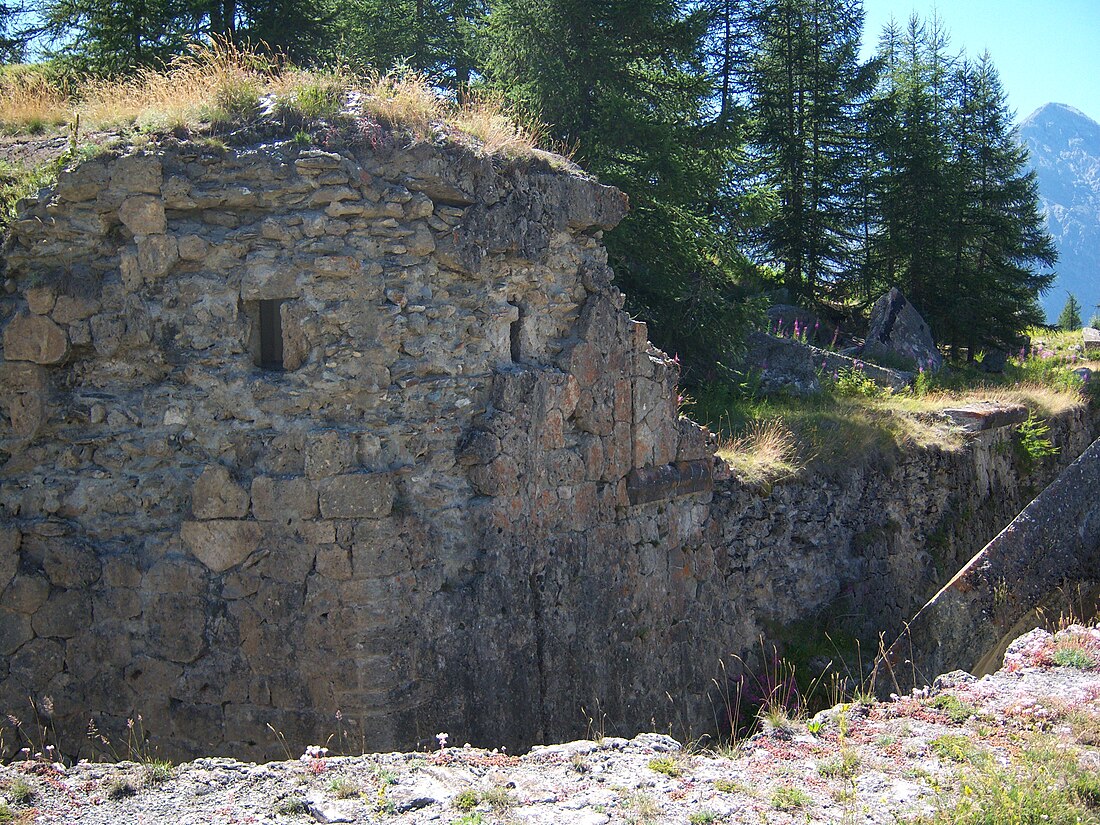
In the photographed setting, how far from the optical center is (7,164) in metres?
6.68

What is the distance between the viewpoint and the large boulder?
52.1ft

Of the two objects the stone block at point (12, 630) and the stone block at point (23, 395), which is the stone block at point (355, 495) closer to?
the stone block at point (23, 395)

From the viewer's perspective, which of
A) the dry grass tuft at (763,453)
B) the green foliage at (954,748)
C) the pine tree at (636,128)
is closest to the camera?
the green foliage at (954,748)

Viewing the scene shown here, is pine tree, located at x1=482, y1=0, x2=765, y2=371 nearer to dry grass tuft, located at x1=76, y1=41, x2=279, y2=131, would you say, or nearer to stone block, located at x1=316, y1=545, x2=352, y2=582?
dry grass tuft, located at x1=76, y1=41, x2=279, y2=131

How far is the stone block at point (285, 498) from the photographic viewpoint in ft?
19.9

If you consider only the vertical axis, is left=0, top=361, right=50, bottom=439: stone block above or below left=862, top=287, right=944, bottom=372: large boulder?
below

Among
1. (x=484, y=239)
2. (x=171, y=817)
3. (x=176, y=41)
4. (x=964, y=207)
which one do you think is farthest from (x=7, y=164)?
(x=964, y=207)

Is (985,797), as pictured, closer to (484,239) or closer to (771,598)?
(484,239)

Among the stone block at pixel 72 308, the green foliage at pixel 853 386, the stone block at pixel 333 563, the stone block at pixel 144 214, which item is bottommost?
the stone block at pixel 333 563

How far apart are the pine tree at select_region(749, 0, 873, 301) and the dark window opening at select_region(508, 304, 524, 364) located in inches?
→ 522

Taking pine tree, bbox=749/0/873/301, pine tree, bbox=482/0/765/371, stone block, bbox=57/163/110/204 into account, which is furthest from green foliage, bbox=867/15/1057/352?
stone block, bbox=57/163/110/204

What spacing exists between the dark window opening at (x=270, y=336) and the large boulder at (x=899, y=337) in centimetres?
1154

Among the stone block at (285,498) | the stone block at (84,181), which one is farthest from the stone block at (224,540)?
the stone block at (84,181)

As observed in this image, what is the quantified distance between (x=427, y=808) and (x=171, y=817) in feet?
3.46
